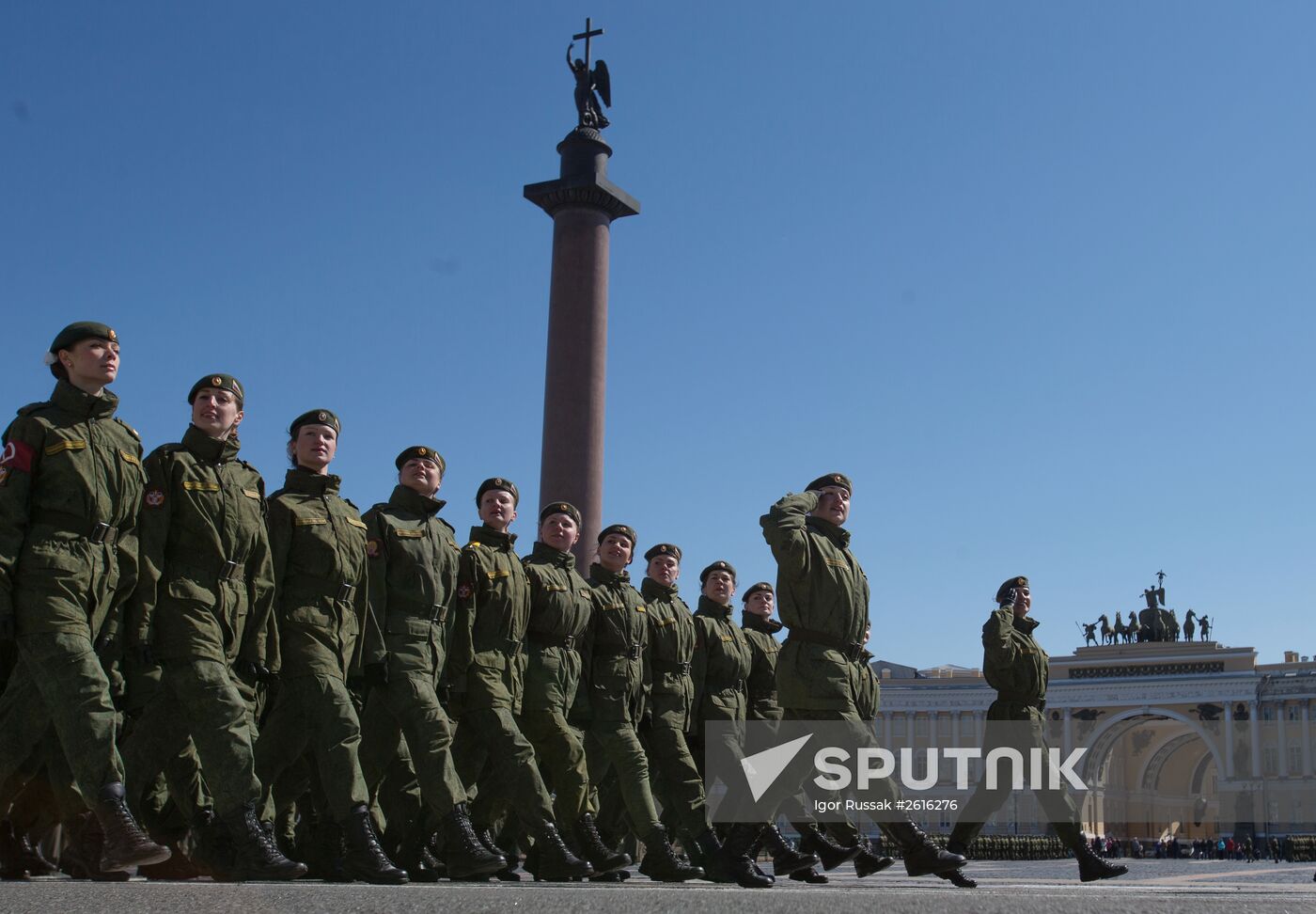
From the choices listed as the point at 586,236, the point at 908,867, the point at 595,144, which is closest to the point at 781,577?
the point at 908,867

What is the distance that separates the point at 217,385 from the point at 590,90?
65.3 feet

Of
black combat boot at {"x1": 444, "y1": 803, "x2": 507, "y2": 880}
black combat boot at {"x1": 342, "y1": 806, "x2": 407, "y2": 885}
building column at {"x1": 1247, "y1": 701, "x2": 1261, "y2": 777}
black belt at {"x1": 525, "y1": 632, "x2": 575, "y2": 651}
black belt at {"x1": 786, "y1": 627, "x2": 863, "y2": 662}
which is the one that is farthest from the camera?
building column at {"x1": 1247, "y1": 701, "x2": 1261, "y2": 777}

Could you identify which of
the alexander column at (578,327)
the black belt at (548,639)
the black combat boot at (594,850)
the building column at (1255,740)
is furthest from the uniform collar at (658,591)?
the building column at (1255,740)

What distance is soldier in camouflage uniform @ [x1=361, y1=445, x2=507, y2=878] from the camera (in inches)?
273

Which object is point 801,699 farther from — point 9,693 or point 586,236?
point 586,236

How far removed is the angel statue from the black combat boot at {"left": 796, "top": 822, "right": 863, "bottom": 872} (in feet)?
58.1

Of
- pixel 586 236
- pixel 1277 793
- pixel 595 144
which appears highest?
pixel 595 144

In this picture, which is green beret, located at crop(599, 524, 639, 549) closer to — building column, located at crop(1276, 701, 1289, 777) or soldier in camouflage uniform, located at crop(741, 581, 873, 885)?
soldier in camouflage uniform, located at crop(741, 581, 873, 885)

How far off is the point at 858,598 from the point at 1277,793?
73.0 meters

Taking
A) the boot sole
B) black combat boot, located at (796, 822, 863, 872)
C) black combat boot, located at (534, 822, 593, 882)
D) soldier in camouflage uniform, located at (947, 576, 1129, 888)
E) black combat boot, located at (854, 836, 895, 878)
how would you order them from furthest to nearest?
soldier in camouflage uniform, located at (947, 576, 1129, 888) → black combat boot, located at (796, 822, 863, 872) → black combat boot, located at (854, 836, 895, 878) → black combat boot, located at (534, 822, 593, 882) → the boot sole

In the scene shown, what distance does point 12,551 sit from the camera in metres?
5.50

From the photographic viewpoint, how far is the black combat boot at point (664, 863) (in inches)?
341

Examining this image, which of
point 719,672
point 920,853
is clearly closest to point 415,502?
point 920,853

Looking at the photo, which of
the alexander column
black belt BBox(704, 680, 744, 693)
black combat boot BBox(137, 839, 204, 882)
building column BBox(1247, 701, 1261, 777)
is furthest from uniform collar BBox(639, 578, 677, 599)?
building column BBox(1247, 701, 1261, 777)
